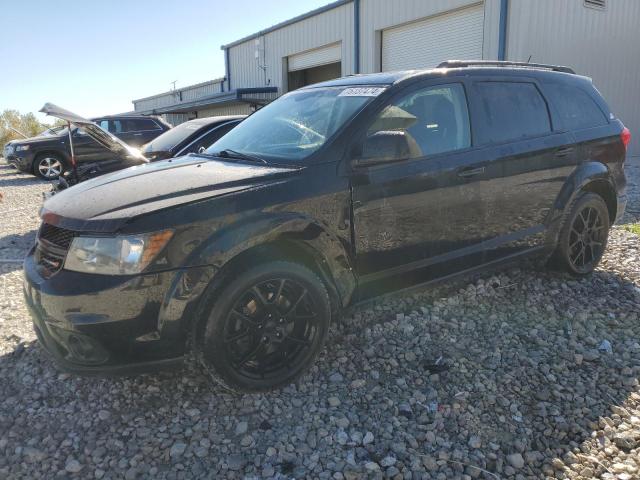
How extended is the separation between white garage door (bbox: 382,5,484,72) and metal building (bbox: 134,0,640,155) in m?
0.02

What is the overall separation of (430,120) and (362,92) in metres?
0.51

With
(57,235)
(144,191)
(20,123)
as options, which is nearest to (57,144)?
(57,235)

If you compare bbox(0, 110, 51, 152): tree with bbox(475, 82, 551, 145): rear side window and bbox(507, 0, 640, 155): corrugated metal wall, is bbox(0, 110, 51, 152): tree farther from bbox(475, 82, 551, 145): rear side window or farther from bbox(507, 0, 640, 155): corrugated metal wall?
bbox(475, 82, 551, 145): rear side window

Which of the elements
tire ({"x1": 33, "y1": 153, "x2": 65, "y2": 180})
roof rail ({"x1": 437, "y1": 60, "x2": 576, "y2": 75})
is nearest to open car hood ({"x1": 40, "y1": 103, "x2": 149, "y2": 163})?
roof rail ({"x1": 437, "y1": 60, "x2": 576, "y2": 75})

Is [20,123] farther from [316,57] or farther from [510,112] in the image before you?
[510,112]

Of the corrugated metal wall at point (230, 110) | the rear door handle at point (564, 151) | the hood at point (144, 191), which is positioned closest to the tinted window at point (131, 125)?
the corrugated metal wall at point (230, 110)

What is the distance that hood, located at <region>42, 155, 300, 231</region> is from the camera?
2.48 meters

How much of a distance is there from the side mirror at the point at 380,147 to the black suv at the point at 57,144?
12.4m

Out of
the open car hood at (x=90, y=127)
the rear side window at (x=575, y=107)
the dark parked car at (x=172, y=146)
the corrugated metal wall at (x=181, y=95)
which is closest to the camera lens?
the rear side window at (x=575, y=107)

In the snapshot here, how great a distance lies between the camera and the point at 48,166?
1419cm

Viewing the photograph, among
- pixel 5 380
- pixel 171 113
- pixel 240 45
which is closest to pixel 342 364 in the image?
pixel 5 380

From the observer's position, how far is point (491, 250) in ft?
12.2

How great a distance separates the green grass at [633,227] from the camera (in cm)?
598

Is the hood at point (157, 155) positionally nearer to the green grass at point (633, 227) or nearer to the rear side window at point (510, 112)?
the rear side window at point (510, 112)
